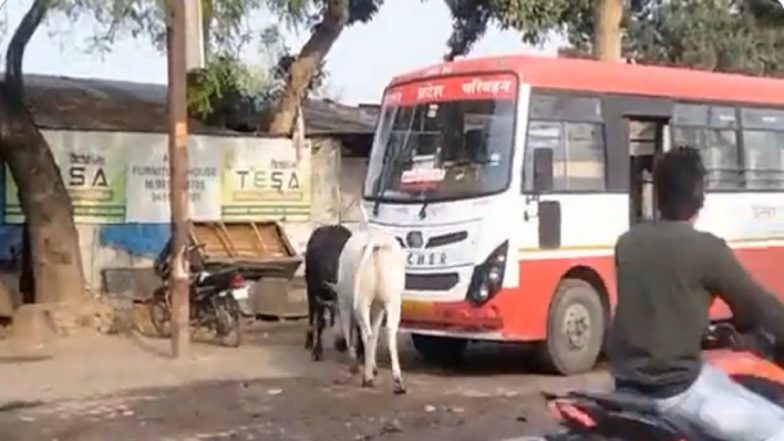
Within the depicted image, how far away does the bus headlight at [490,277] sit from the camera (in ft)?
46.1

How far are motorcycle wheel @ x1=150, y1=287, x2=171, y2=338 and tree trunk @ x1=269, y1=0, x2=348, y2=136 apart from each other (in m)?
5.54

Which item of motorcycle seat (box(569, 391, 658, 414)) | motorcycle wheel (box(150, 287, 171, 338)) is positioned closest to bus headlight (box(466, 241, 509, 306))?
motorcycle wheel (box(150, 287, 171, 338))

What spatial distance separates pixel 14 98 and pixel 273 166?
5533 mm

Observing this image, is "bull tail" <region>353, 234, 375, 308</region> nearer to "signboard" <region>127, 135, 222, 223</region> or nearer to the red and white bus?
the red and white bus

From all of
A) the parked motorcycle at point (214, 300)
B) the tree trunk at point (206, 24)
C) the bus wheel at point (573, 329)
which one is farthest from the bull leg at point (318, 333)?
the tree trunk at point (206, 24)

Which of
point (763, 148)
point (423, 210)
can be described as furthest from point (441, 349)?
point (763, 148)

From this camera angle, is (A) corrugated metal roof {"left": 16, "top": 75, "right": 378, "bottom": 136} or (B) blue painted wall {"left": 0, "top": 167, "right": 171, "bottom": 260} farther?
(A) corrugated metal roof {"left": 16, "top": 75, "right": 378, "bottom": 136}

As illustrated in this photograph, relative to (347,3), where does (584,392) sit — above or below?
below

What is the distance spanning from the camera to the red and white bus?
1411cm

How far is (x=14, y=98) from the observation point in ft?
59.5

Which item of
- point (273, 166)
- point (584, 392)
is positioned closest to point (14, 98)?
point (273, 166)

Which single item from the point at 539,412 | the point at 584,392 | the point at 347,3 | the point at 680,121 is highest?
the point at 347,3

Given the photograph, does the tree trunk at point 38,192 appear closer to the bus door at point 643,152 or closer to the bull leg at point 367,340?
the bull leg at point 367,340

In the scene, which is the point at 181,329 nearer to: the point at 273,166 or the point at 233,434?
the point at 233,434
